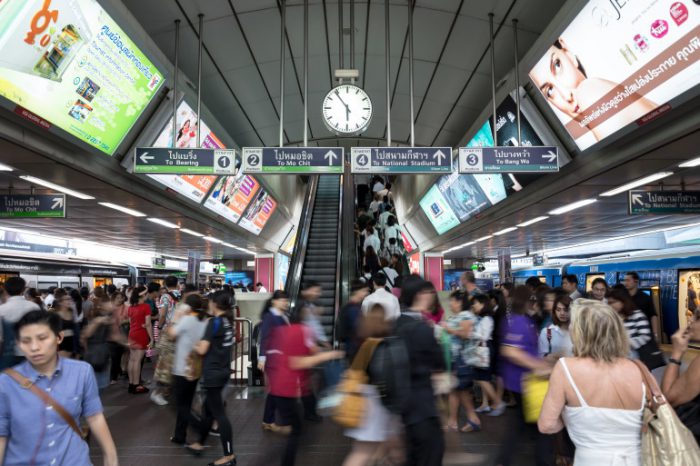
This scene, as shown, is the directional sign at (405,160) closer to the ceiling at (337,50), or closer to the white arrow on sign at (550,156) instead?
the white arrow on sign at (550,156)

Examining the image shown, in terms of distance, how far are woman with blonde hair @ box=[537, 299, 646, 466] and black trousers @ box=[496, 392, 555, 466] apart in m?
1.49

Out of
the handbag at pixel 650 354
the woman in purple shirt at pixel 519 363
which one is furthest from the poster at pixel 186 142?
the handbag at pixel 650 354

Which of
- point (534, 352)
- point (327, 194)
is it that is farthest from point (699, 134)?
point (327, 194)

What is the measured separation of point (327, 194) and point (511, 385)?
16484mm

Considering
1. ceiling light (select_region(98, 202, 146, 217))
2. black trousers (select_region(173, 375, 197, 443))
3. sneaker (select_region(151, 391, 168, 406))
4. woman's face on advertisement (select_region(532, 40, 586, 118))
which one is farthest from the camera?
ceiling light (select_region(98, 202, 146, 217))

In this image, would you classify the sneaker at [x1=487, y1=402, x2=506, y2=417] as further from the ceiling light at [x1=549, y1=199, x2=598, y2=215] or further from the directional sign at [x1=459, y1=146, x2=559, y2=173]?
the ceiling light at [x1=549, y1=199, x2=598, y2=215]

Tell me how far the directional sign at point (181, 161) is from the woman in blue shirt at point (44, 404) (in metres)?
5.97

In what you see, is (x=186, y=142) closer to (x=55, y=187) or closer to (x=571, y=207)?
(x=55, y=187)

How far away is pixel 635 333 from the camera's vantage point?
445 centimetres

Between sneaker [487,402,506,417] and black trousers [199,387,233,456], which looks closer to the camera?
black trousers [199,387,233,456]

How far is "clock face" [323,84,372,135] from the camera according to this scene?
31.1 feet

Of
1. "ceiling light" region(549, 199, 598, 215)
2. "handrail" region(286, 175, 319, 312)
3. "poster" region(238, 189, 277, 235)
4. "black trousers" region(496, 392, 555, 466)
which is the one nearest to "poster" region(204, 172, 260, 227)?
"poster" region(238, 189, 277, 235)

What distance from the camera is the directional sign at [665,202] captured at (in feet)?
30.5

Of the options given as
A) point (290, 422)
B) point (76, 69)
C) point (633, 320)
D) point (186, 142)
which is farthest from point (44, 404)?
point (186, 142)
